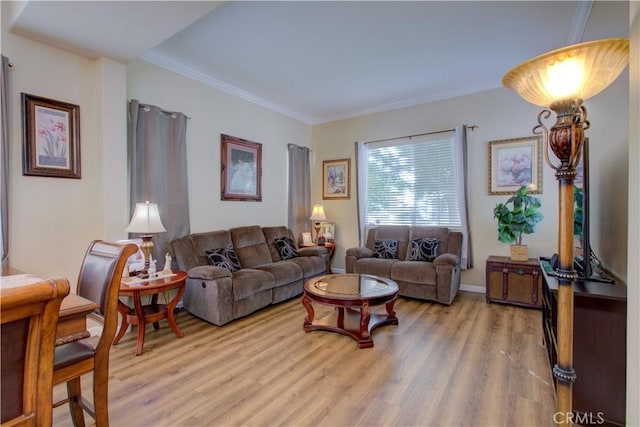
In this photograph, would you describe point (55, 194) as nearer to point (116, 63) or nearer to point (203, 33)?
point (116, 63)

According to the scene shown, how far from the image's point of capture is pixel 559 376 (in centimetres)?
120

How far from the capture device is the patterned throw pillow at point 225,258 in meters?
3.42

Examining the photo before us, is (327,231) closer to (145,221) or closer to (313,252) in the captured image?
(313,252)

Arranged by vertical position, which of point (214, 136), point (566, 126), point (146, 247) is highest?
point (214, 136)

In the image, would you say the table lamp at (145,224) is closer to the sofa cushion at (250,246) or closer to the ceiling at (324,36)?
the sofa cushion at (250,246)

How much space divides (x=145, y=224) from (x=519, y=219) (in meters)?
4.05

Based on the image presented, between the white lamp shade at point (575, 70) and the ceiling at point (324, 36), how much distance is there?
1128mm

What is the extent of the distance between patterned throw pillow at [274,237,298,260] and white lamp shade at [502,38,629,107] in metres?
3.57

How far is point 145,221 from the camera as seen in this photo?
8.82ft

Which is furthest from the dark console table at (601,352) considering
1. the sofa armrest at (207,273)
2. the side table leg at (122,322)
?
the side table leg at (122,322)

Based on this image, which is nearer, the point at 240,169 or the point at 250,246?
the point at 250,246

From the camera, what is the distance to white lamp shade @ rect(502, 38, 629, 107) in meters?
1.08

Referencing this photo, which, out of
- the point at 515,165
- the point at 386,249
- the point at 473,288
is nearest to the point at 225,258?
the point at 386,249

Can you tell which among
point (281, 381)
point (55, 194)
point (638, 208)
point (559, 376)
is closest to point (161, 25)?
point (55, 194)
